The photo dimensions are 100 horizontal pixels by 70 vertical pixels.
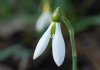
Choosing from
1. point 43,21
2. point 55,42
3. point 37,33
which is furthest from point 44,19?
point 55,42

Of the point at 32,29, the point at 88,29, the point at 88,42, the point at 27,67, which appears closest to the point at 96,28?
the point at 88,29

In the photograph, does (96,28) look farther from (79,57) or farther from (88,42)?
(79,57)

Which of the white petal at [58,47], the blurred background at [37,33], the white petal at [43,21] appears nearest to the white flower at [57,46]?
the white petal at [58,47]

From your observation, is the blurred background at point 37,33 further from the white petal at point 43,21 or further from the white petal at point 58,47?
the white petal at point 58,47

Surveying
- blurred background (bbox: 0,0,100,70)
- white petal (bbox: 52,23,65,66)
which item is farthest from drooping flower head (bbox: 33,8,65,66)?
blurred background (bbox: 0,0,100,70)

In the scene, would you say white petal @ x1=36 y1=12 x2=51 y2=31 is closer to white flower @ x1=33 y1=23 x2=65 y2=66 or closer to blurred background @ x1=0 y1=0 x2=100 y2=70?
blurred background @ x1=0 y1=0 x2=100 y2=70
